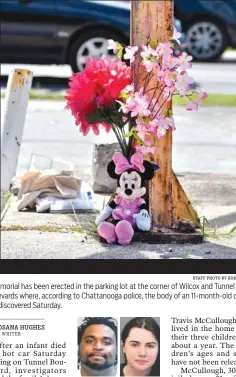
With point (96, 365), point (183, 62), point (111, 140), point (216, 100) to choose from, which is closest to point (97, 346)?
→ point (96, 365)

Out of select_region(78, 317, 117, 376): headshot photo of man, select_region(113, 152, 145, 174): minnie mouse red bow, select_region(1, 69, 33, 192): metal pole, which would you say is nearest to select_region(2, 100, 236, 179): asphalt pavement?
select_region(1, 69, 33, 192): metal pole

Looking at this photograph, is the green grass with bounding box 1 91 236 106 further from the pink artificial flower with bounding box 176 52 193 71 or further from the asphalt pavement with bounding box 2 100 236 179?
the pink artificial flower with bounding box 176 52 193 71

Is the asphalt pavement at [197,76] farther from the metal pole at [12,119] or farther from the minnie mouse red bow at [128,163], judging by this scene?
the minnie mouse red bow at [128,163]

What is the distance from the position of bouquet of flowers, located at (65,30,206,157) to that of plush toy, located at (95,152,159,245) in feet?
0.29

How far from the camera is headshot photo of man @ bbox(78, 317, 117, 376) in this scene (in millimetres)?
3422

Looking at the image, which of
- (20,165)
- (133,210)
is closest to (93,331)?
(133,210)

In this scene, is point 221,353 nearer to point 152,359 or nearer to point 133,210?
point 152,359

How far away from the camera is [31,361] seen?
343 centimetres

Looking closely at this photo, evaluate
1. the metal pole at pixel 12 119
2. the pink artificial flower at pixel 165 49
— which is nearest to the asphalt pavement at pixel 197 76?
the metal pole at pixel 12 119

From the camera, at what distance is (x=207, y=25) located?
44.4ft

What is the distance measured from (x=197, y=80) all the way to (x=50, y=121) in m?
3.48

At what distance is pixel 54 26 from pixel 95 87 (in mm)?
6561

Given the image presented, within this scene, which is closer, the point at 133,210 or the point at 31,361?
the point at 31,361

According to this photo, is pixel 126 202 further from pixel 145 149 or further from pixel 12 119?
pixel 12 119
